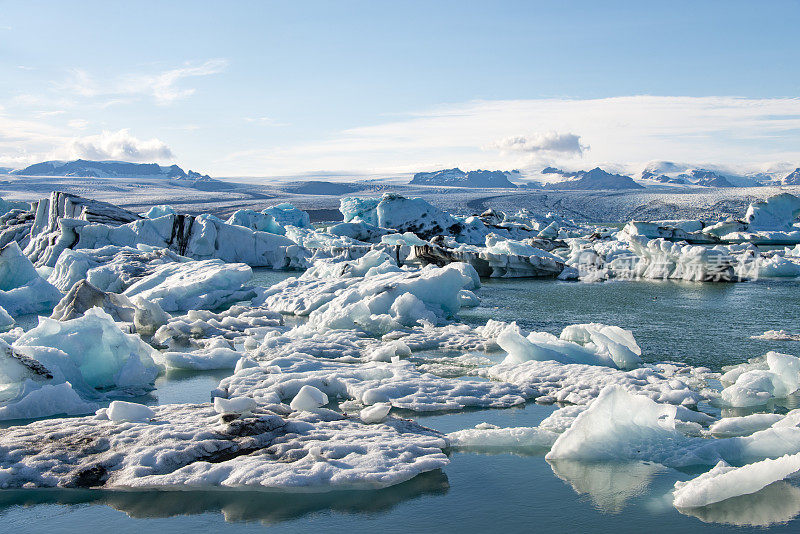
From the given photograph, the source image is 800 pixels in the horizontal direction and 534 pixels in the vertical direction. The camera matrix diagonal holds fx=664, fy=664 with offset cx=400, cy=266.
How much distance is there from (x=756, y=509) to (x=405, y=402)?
2.32 metres

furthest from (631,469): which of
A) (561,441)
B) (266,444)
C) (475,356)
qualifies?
(475,356)

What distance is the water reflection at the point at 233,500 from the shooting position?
121 inches

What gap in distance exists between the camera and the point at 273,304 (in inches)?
394

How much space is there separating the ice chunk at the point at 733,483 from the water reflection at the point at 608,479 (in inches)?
8.8

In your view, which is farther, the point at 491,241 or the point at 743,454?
the point at 491,241

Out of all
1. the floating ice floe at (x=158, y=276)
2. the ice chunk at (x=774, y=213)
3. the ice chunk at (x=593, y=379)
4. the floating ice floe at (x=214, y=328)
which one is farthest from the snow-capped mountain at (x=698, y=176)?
the ice chunk at (x=593, y=379)

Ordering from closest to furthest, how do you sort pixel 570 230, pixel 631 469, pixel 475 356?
pixel 631 469, pixel 475 356, pixel 570 230

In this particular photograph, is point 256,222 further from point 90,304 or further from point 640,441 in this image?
point 640,441

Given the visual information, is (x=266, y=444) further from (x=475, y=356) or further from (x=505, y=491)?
(x=475, y=356)

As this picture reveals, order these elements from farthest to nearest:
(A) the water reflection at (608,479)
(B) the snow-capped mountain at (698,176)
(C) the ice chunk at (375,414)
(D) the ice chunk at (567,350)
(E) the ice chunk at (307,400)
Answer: (B) the snow-capped mountain at (698,176)
(D) the ice chunk at (567,350)
(E) the ice chunk at (307,400)
(C) the ice chunk at (375,414)
(A) the water reflection at (608,479)

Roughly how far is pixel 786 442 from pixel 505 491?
1584mm

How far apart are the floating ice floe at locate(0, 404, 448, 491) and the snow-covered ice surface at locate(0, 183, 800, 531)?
0.04 ft

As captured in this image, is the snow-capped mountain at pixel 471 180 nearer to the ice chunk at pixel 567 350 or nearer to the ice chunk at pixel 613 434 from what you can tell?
the ice chunk at pixel 567 350

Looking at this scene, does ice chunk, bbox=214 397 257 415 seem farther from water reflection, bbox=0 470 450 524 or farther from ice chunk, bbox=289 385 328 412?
water reflection, bbox=0 470 450 524
